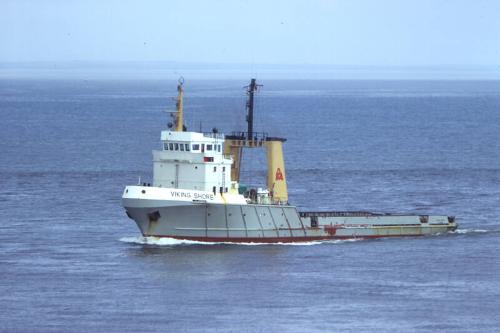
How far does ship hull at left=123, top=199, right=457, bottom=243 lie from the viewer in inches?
3162

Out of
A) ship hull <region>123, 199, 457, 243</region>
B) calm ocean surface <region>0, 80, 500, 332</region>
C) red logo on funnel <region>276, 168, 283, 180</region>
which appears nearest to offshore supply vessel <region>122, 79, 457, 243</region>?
ship hull <region>123, 199, 457, 243</region>

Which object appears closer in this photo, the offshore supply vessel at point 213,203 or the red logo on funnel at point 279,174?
the offshore supply vessel at point 213,203

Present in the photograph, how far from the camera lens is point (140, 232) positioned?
3275 inches

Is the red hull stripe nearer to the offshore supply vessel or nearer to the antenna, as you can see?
the offshore supply vessel

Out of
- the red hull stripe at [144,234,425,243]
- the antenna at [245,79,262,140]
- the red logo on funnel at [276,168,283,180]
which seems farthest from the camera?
the red logo on funnel at [276,168,283,180]

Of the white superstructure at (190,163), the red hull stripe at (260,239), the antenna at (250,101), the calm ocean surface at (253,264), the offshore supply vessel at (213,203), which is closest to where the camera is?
the calm ocean surface at (253,264)

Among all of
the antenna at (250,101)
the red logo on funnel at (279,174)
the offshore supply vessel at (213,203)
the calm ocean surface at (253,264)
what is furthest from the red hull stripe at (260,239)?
the antenna at (250,101)

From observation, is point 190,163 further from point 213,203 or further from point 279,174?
point 279,174

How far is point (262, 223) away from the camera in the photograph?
82.5 metres

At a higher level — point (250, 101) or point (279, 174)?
point (250, 101)

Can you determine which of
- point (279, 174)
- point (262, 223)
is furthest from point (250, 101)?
point (262, 223)

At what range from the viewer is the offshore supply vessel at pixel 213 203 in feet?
263

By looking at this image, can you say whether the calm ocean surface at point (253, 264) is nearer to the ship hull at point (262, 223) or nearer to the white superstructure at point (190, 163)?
the ship hull at point (262, 223)

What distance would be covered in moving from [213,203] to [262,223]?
341 centimetres
